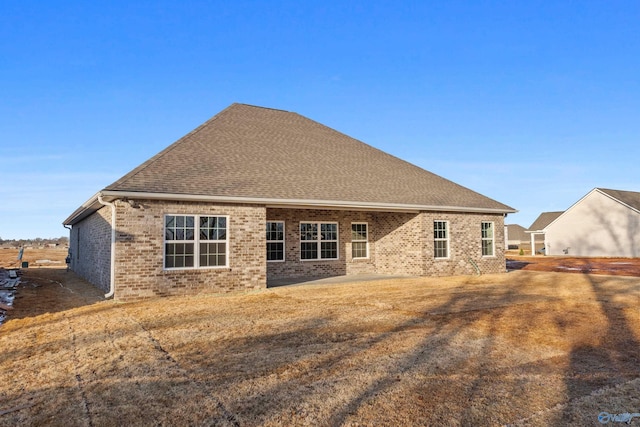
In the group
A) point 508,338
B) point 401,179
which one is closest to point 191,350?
point 508,338

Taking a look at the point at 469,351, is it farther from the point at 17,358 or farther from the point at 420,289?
the point at 420,289

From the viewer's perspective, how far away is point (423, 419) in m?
3.87

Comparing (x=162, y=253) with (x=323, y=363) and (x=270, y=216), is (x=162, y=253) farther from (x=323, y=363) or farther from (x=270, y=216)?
(x=323, y=363)

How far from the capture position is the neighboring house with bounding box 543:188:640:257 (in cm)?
3606

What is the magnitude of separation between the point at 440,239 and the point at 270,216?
6843 mm

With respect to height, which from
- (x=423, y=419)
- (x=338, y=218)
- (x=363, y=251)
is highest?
(x=338, y=218)

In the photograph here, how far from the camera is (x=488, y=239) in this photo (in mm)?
18641

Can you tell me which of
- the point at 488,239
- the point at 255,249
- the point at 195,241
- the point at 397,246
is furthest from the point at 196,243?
the point at 488,239

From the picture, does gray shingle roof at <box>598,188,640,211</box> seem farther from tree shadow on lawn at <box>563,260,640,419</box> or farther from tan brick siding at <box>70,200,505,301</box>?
tree shadow on lawn at <box>563,260,640,419</box>

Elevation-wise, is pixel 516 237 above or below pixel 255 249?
above

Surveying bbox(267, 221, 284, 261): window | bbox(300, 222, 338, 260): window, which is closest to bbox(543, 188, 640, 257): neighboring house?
bbox(300, 222, 338, 260): window

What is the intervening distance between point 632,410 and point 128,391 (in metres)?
4.97

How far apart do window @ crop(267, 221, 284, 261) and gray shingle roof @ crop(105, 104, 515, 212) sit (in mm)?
2485

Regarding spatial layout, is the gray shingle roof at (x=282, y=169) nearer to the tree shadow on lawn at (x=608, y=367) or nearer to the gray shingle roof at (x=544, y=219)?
the tree shadow on lawn at (x=608, y=367)
